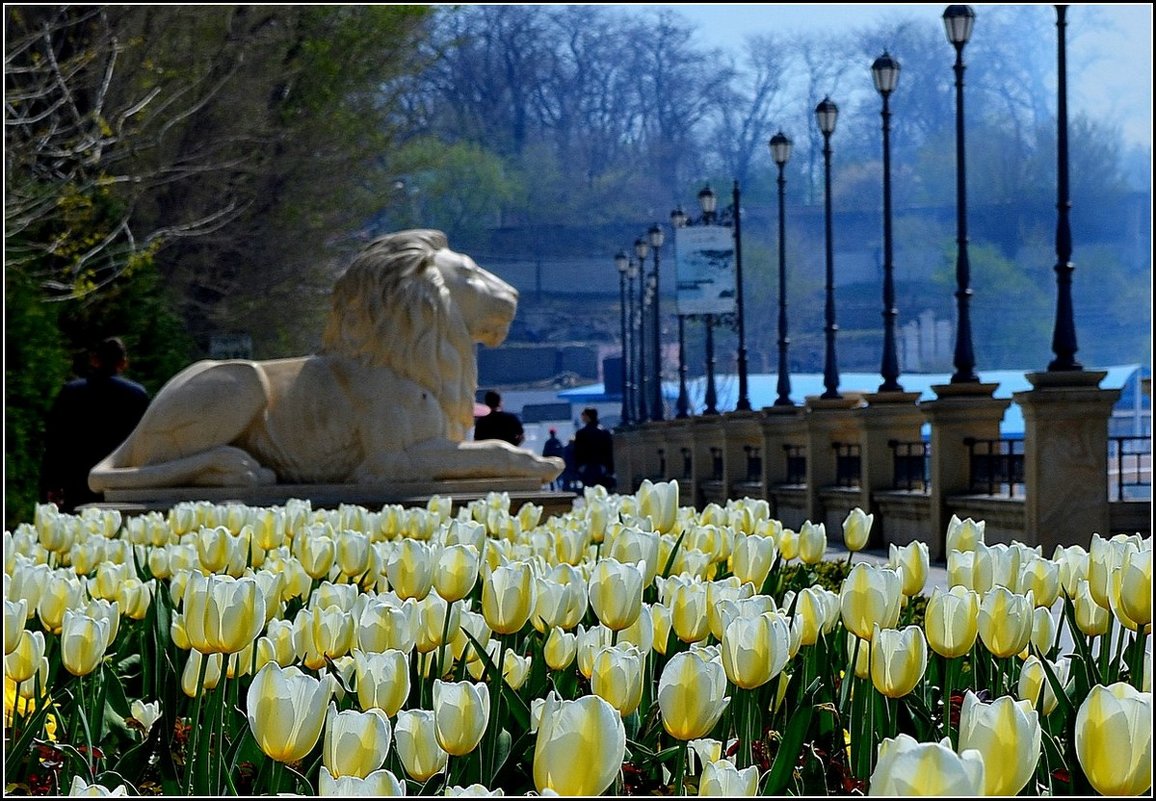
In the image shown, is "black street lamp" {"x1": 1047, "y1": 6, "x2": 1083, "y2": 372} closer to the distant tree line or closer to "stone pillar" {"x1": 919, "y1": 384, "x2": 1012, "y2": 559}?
"stone pillar" {"x1": 919, "y1": 384, "x2": 1012, "y2": 559}

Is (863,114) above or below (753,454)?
above

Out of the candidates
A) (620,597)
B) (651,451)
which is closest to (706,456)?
(651,451)

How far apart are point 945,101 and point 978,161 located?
10.5 meters

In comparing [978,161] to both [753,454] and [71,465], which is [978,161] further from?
[71,465]

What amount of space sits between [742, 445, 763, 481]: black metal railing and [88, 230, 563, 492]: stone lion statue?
20610 mm

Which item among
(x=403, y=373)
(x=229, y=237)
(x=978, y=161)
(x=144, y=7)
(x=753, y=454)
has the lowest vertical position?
(x=753, y=454)

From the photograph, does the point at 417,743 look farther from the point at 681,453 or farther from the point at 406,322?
the point at 681,453

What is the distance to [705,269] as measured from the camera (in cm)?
4288

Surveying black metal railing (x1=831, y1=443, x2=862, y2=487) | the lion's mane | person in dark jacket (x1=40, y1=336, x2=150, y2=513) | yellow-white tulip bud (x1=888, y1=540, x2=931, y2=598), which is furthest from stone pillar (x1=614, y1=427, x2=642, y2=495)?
yellow-white tulip bud (x1=888, y1=540, x2=931, y2=598)

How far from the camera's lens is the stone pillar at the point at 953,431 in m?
A: 19.8

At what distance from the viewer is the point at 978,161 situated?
11231 cm

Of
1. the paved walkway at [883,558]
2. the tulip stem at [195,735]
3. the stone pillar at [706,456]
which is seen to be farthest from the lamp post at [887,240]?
the tulip stem at [195,735]

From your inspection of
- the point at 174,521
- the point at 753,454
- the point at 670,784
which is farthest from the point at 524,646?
the point at 753,454

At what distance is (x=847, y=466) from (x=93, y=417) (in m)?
14.3
